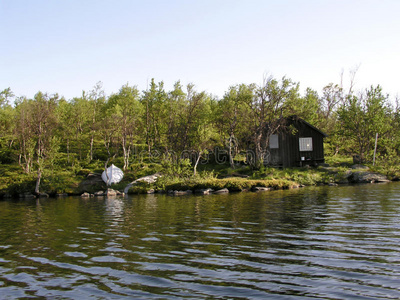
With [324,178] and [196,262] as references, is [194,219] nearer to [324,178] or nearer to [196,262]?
[196,262]

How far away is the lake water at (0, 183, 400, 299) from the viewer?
7410mm

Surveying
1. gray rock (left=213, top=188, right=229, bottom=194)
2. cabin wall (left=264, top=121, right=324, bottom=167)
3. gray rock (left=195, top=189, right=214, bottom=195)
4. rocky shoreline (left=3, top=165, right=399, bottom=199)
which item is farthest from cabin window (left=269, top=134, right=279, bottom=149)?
gray rock (left=195, top=189, right=214, bottom=195)

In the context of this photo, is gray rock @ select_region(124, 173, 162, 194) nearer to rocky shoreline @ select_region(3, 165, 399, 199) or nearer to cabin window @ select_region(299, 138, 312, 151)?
rocky shoreline @ select_region(3, 165, 399, 199)

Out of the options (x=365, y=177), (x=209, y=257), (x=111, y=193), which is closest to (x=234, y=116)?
(x=365, y=177)

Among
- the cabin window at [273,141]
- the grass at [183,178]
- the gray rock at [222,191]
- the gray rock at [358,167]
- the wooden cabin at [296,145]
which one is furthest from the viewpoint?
the cabin window at [273,141]

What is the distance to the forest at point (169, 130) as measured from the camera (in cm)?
4412

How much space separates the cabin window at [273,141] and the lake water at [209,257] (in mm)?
32448

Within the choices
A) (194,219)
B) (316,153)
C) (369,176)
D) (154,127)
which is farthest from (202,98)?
(194,219)

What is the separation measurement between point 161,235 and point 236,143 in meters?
38.2

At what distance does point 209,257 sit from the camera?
33.0ft

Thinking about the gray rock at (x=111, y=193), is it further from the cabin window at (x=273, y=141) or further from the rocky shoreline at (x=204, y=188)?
the cabin window at (x=273, y=141)

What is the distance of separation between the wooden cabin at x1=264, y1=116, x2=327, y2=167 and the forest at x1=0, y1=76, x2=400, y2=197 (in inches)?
65.6

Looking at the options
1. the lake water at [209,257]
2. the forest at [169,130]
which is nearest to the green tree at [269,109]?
the forest at [169,130]

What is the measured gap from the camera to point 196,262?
9.55 m
